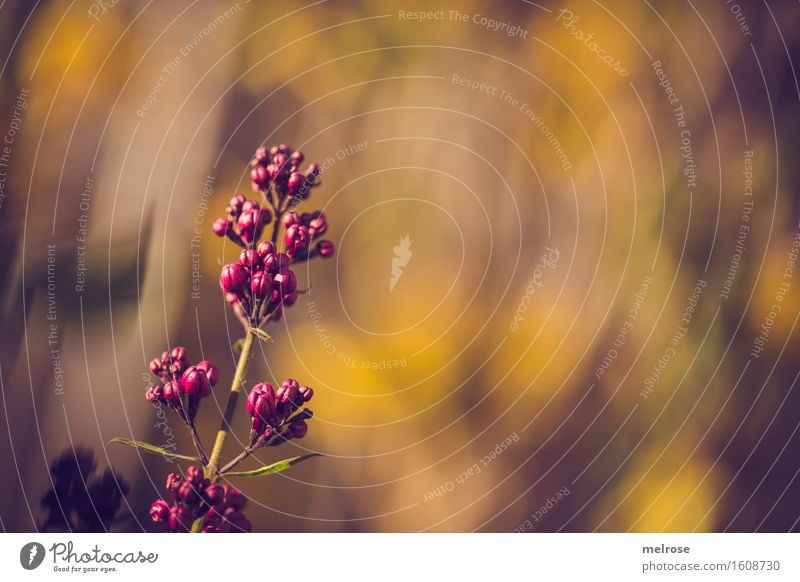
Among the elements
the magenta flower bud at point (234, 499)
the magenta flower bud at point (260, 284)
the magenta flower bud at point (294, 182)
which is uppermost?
the magenta flower bud at point (294, 182)

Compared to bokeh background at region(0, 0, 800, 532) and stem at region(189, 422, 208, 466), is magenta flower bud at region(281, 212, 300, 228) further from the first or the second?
stem at region(189, 422, 208, 466)

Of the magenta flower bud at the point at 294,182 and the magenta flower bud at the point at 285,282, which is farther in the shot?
the magenta flower bud at the point at 294,182

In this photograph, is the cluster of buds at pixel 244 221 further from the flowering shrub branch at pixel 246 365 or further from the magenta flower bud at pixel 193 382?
the magenta flower bud at pixel 193 382

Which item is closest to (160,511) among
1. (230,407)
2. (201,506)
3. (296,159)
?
(201,506)

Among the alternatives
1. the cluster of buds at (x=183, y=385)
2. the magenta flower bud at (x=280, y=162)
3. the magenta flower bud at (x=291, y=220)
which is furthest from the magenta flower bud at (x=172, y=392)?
the magenta flower bud at (x=280, y=162)

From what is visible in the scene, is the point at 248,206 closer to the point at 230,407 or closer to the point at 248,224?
the point at 248,224
